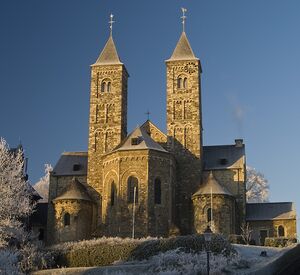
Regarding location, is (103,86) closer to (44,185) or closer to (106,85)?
(106,85)

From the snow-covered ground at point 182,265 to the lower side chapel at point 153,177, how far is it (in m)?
17.9

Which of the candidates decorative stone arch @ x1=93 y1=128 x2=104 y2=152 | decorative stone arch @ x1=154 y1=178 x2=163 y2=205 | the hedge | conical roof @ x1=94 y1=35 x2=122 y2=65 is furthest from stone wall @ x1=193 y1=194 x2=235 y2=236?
conical roof @ x1=94 y1=35 x2=122 y2=65

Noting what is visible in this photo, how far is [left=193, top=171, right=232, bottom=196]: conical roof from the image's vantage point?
6181 centimetres

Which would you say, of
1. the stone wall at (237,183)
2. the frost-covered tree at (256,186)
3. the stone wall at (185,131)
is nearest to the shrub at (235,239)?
the stone wall at (185,131)

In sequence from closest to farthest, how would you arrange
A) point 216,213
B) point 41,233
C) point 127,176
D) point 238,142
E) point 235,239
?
point 235,239 < point 127,176 < point 216,213 < point 41,233 < point 238,142

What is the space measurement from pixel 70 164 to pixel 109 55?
1302cm

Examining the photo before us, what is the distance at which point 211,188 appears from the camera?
204ft

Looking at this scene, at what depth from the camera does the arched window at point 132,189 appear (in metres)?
59.1

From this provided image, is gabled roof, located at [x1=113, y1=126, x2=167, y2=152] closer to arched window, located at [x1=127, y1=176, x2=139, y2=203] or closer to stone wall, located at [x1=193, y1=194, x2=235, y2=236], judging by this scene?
arched window, located at [x1=127, y1=176, x2=139, y2=203]

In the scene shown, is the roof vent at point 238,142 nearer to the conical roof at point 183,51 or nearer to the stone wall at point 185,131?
the stone wall at point 185,131

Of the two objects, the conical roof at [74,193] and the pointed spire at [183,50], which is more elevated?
the pointed spire at [183,50]

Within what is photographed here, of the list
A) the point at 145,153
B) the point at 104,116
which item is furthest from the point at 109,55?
the point at 145,153

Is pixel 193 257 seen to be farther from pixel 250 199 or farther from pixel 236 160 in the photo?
pixel 250 199

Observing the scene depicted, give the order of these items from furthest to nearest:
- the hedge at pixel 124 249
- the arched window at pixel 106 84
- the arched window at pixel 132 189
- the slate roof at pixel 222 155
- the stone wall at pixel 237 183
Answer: the arched window at pixel 106 84 < the slate roof at pixel 222 155 < the stone wall at pixel 237 183 < the arched window at pixel 132 189 < the hedge at pixel 124 249
